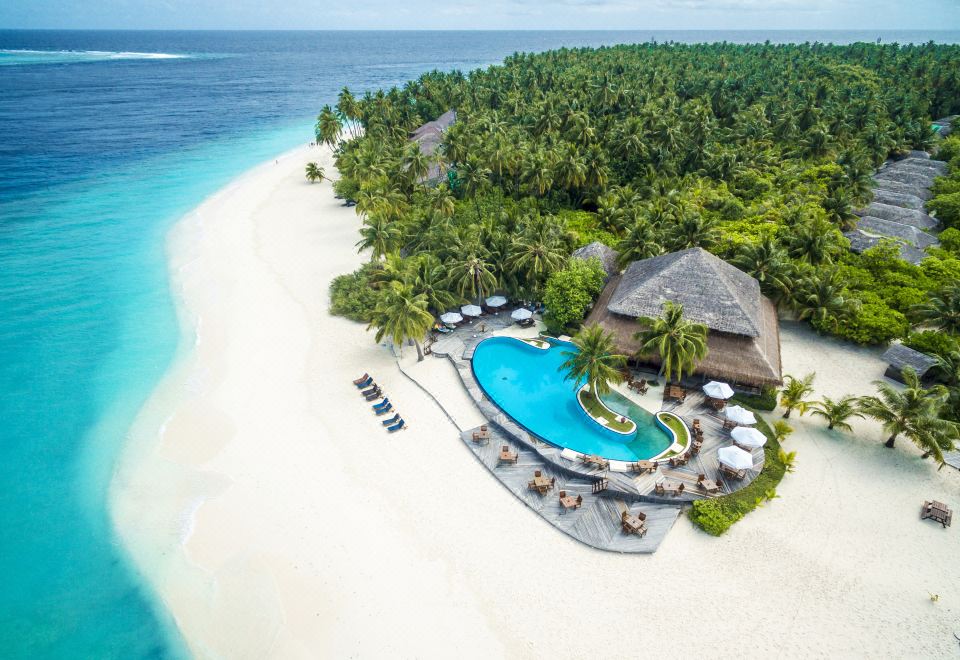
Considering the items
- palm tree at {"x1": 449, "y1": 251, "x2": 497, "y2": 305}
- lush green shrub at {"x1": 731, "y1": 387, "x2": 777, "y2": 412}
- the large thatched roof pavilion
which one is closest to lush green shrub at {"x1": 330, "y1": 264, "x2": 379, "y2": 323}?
palm tree at {"x1": 449, "y1": 251, "x2": 497, "y2": 305}

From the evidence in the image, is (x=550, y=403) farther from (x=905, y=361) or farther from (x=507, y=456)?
(x=905, y=361)

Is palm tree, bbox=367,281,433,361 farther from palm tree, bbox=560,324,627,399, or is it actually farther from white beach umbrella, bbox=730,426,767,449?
white beach umbrella, bbox=730,426,767,449

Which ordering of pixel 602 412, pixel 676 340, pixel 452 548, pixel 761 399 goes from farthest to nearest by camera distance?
1. pixel 761 399
2. pixel 602 412
3. pixel 676 340
4. pixel 452 548

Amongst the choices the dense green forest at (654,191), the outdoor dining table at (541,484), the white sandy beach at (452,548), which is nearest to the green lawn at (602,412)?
the outdoor dining table at (541,484)

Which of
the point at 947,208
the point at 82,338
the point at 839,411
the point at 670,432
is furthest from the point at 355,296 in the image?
the point at 947,208

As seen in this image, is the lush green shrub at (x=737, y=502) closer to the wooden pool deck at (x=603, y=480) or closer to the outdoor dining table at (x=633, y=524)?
the wooden pool deck at (x=603, y=480)
